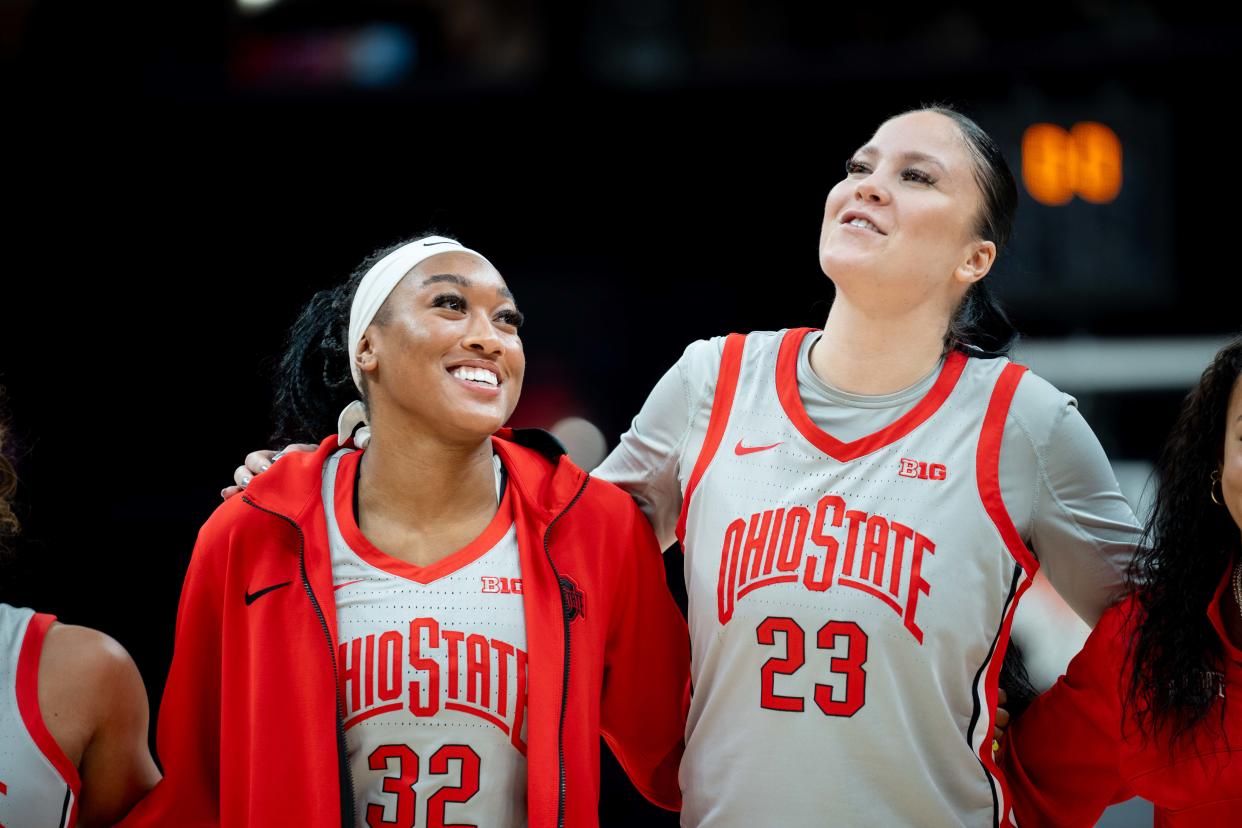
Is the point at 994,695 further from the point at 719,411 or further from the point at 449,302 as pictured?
the point at 449,302

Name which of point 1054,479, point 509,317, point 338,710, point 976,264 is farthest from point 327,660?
point 976,264

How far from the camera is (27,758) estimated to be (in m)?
2.35

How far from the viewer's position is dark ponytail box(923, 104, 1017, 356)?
2.62m

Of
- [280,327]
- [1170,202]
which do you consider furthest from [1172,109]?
[280,327]

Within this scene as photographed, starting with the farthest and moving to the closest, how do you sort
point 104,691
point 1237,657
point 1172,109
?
point 1172,109
point 104,691
point 1237,657

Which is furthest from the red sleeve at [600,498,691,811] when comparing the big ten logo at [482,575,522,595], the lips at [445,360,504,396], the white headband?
the white headband

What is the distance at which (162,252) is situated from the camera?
6.33 m

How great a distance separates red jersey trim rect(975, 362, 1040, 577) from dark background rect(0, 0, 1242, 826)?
12.7ft

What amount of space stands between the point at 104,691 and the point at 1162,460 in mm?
1825

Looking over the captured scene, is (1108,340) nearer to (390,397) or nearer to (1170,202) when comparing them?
(1170,202)

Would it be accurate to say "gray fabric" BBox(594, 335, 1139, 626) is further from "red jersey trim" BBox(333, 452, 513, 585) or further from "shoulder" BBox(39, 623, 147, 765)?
"shoulder" BBox(39, 623, 147, 765)

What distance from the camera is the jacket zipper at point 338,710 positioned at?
2.23 metres

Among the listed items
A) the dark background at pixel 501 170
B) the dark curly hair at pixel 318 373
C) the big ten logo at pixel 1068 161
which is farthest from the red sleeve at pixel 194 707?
the big ten logo at pixel 1068 161

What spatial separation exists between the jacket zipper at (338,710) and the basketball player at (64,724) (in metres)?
0.37
